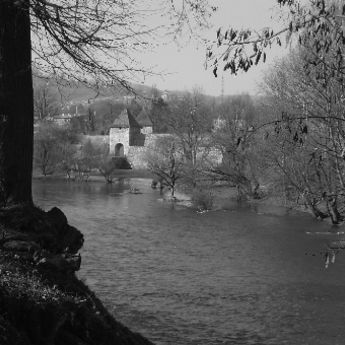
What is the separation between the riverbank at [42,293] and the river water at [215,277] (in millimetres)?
4198

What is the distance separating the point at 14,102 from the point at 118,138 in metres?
63.9

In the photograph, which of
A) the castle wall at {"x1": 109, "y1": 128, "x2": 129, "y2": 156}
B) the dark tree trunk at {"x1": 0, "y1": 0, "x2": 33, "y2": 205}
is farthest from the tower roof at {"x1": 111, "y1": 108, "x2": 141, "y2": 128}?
the dark tree trunk at {"x1": 0, "y1": 0, "x2": 33, "y2": 205}

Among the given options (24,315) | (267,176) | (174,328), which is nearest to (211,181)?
(267,176)

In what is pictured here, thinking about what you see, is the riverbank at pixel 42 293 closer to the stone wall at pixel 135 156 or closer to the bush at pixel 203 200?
the bush at pixel 203 200

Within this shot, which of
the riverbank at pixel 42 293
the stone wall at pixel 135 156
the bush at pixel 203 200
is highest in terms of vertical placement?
the stone wall at pixel 135 156

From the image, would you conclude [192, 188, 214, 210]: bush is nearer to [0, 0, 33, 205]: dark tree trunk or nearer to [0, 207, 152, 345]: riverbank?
[0, 207, 152, 345]: riverbank

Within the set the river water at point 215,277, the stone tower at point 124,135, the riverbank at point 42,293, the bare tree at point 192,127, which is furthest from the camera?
the stone tower at point 124,135

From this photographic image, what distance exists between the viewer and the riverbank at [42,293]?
3395 millimetres

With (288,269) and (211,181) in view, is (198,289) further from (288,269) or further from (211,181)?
(211,181)

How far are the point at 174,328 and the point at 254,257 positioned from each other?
282 inches

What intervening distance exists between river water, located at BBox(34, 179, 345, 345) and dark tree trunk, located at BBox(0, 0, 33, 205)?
4.37 metres

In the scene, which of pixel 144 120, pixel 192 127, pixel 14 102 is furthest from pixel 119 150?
pixel 14 102

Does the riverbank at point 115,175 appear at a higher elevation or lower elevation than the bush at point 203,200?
higher

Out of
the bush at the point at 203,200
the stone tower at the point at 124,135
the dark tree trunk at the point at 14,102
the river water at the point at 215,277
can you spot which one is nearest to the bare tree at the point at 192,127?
the bush at the point at 203,200
